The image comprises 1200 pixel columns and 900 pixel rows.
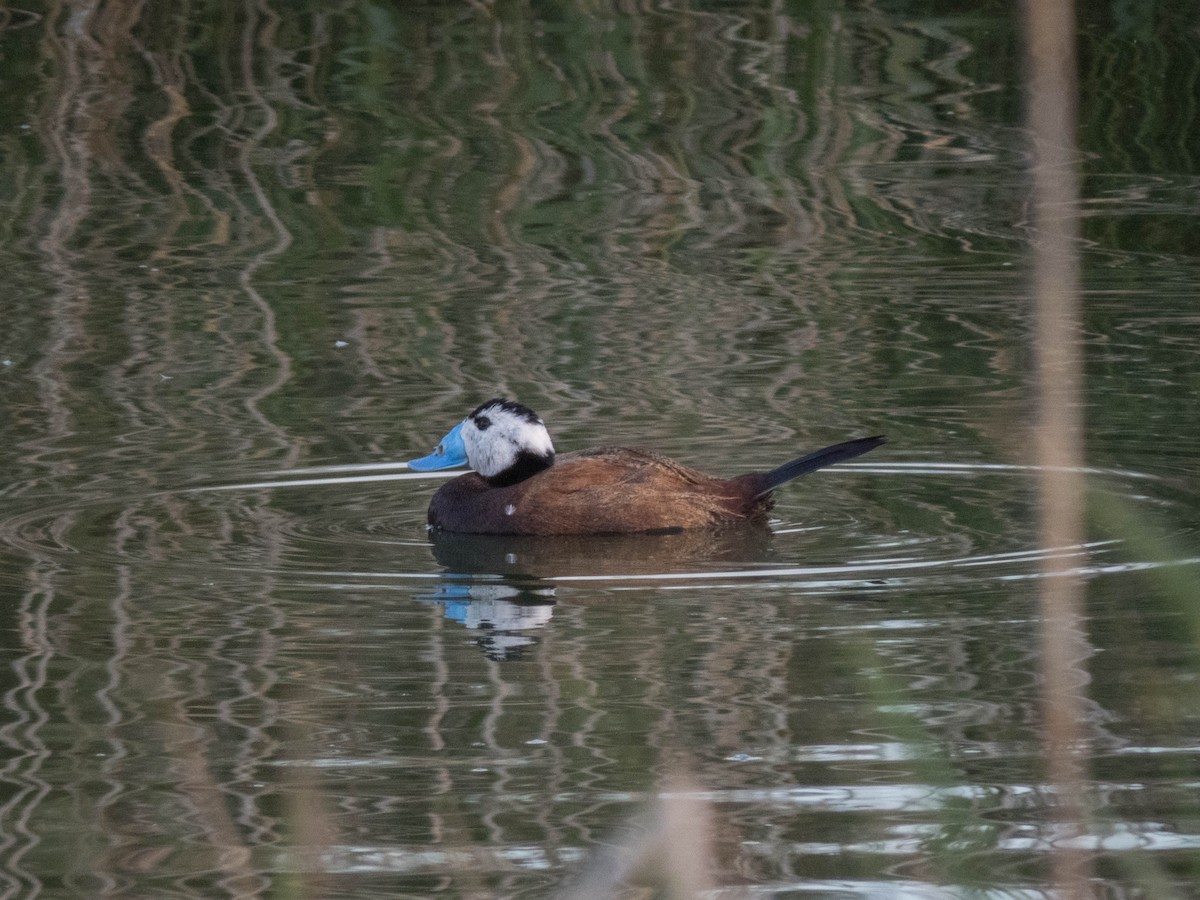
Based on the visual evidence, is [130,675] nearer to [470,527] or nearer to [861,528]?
[470,527]

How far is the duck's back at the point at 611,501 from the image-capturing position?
703cm

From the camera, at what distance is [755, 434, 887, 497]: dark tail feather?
6.98 meters

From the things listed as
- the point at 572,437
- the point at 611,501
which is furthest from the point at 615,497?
the point at 572,437

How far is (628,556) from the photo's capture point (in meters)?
6.82

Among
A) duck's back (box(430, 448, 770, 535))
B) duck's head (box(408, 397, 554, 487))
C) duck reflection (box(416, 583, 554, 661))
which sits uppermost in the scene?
duck's head (box(408, 397, 554, 487))

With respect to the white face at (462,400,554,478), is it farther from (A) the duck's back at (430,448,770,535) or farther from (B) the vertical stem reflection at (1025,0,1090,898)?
(B) the vertical stem reflection at (1025,0,1090,898)

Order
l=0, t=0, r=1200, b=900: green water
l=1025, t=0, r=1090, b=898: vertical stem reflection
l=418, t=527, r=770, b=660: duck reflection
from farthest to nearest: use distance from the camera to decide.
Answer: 1. l=418, t=527, r=770, b=660: duck reflection
2. l=0, t=0, r=1200, b=900: green water
3. l=1025, t=0, r=1090, b=898: vertical stem reflection

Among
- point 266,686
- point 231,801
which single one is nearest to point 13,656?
point 266,686

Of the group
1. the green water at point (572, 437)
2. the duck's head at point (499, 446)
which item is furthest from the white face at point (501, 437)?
the green water at point (572, 437)

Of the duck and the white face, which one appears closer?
the duck

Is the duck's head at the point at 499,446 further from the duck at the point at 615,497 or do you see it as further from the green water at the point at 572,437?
the green water at the point at 572,437

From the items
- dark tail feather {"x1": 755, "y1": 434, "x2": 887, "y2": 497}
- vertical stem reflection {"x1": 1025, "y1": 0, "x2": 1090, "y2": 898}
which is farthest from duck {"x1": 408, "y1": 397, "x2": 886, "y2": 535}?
vertical stem reflection {"x1": 1025, "y1": 0, "x2": 1090, "y2": 898}

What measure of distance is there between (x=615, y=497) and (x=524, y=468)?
17.2 inches

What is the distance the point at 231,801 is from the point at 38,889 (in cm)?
56
